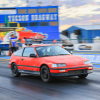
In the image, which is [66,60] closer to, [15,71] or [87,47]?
[15,71]

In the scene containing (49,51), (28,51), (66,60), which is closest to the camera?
(66,60)

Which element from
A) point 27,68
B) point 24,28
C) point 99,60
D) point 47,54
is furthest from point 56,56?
point 24,28

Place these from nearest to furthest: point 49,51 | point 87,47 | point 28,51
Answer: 1. point 49,51
2. point 28,51
3. point 87,47

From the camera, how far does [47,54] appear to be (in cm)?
746

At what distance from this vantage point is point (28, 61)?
7.72 m

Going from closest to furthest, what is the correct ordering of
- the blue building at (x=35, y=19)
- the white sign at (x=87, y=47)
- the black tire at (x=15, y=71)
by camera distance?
the black tire at (x=15, y=71) < the white sign at (x=87, y=47) < the blue building at (x=35, y=19)

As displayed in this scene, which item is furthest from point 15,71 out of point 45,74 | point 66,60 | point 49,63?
point 66,60

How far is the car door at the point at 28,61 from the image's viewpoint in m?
7.39

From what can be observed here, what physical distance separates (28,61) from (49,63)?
1.33 m

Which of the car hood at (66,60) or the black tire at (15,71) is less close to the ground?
the car hood at (66,60)

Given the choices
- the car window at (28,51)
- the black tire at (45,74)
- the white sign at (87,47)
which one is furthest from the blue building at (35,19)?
the black tire at (45,74)

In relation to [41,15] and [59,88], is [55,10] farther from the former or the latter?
[59,88]

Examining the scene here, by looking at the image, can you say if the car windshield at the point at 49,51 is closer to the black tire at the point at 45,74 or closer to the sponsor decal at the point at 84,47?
the black tire at the point at 45,74

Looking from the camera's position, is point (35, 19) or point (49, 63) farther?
point (35, 19)
